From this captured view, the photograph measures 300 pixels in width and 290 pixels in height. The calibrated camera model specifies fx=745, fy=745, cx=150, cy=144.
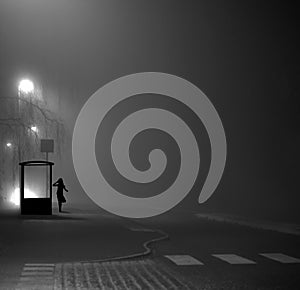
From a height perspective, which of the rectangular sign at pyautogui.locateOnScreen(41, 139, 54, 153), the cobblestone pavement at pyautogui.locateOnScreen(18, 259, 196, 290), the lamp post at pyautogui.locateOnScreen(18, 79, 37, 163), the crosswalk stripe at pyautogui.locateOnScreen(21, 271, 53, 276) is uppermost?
the lamp post at pyautogui.locateOnScreen(18, 79, 37, 163)

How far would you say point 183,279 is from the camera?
1215 cm

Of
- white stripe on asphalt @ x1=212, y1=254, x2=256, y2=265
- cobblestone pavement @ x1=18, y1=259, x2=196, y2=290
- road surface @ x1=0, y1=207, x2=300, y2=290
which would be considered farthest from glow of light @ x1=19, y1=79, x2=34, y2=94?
cobblestone pavement @ x1=18, y1=259, x2=196, y2=290

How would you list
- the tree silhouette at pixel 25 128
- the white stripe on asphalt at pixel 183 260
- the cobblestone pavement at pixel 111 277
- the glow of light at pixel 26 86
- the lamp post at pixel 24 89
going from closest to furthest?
the cobblestone pavement at pixel 111 277, the white stripe on asphalt at pixel 183 260, the tree silhouette at pixel 25 128, the lamp post at pixel 24 89, the glow of light at pixel 26 86

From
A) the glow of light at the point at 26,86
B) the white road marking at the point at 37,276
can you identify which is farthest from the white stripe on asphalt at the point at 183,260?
the glow of light at the point at 26,86

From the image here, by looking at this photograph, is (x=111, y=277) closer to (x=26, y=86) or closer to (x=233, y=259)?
(x=233, y=259)

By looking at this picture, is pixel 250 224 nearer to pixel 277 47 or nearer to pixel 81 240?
pixel 81 240

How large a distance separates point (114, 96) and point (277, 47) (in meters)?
31.3

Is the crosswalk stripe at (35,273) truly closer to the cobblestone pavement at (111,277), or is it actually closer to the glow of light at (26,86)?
the cobblestone pavement at (111,277)

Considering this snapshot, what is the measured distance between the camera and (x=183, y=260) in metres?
15.3

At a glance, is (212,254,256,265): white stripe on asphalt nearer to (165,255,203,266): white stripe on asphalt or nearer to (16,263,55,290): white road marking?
(165,255,203,266): white stripe on asphalt

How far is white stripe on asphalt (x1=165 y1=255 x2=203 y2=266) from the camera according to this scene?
1470cm

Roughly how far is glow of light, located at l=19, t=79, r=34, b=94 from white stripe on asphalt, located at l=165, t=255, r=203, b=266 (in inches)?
615

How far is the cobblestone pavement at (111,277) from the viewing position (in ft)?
36.7

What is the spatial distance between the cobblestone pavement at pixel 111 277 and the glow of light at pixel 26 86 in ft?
54.6
